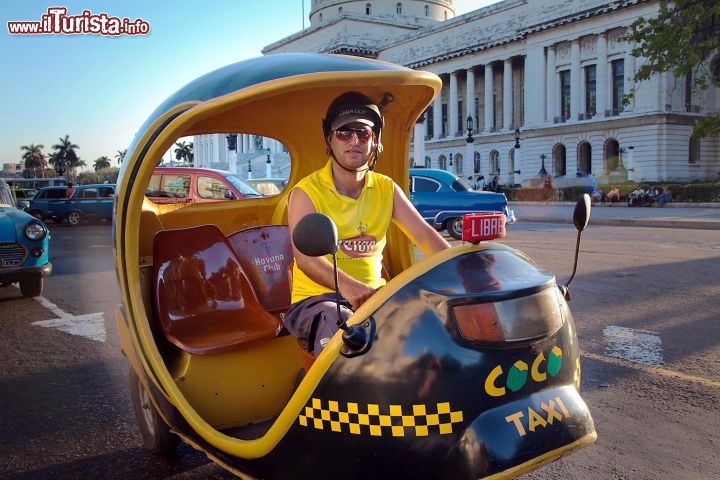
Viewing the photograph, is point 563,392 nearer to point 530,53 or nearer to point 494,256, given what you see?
point 494,256

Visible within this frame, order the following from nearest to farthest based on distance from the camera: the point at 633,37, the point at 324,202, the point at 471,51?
1. the point at 324,202
2. the point at 633,37
3. the point at 471,51

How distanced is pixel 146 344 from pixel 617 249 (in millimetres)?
10933

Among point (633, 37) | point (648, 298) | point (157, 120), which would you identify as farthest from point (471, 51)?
point (157, 120)

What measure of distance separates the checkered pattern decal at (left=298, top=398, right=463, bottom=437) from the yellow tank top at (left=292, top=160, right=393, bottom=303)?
712 millimetres

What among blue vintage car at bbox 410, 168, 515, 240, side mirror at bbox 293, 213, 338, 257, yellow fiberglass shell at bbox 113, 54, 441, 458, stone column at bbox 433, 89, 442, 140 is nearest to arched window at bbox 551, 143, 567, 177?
stone column at bbox 433, 89, 442, 140

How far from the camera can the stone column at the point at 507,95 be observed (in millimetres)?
62094

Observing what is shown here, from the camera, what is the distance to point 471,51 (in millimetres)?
65000

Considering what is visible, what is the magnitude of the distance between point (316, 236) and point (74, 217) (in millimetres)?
26233

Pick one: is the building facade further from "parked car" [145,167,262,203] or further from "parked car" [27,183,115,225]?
"parked car" [145,167,262,203]

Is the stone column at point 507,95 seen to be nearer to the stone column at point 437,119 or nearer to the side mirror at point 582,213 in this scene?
the stone column at point 437,119

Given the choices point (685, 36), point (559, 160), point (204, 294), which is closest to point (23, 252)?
point (204, 294)

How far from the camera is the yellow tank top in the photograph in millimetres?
2744

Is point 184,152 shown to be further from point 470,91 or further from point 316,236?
point 316,236

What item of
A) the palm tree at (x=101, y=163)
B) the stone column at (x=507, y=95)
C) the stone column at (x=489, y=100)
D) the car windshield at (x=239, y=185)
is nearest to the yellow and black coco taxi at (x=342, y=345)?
the car windshield at (x=239, y=185)
